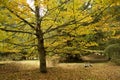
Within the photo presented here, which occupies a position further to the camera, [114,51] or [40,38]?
[114,51]

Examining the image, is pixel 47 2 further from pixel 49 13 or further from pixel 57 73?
pixel 57 73

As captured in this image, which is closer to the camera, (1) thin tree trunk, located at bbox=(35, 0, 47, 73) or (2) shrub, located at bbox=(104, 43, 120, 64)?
(1) thin tree trunk, located at bbox=(35, 0, 47, 73)

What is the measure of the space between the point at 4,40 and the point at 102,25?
15.1ft

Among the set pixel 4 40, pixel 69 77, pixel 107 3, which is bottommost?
pixel 69 77

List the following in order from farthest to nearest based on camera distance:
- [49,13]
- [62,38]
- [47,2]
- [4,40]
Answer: [62,38] < [4,40] < [49,13] < [47,2]

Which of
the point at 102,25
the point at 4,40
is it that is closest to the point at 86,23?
the point at 102,25

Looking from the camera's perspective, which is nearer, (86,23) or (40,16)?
(86,23)

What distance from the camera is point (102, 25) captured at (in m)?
10.0

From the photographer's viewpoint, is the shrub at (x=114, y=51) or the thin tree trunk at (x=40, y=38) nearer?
the thin tree trunk at (x=40, y=38)

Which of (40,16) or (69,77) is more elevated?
(40,16)

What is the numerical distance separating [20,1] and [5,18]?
1.45m

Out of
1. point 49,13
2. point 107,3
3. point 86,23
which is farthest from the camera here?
point 49,13

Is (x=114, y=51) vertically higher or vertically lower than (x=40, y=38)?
lower

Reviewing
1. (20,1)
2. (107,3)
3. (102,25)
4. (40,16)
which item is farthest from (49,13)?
(107,3)
